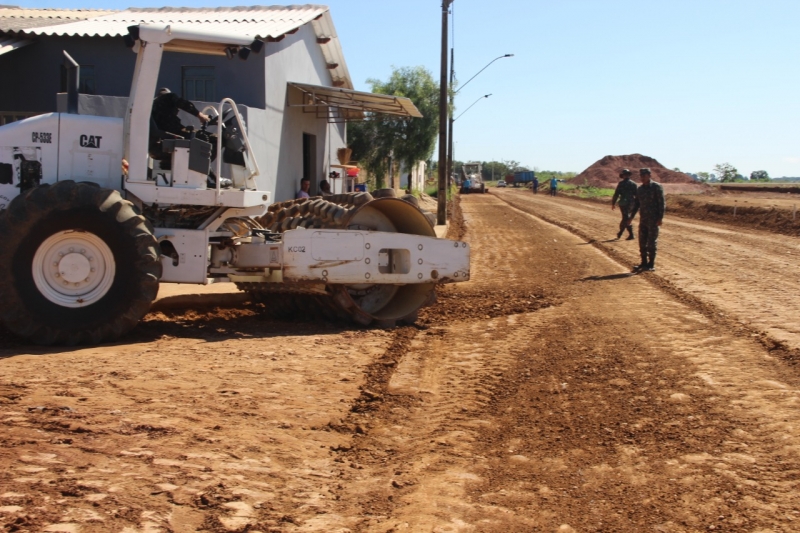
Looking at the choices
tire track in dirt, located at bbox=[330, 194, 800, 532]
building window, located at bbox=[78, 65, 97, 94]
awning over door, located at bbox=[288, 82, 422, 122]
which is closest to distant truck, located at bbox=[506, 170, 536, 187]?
awning over door, located at bbox=[288, 82, 422, 122]

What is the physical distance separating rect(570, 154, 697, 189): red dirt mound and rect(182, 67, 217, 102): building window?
259ft

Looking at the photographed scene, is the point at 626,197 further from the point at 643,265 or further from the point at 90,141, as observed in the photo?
the point at 90,141

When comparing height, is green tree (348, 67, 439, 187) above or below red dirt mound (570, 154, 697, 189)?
below

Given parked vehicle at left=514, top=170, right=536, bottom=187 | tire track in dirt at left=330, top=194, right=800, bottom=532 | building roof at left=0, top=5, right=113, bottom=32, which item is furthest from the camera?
parked vehicle at left=514, top=170, right=536, bottom=187

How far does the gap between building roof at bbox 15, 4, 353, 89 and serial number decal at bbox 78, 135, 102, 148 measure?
7.58 metres

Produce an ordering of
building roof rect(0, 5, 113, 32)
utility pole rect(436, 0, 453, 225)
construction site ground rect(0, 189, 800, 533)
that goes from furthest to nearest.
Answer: utility pole rect(436, 0, 453, 225), building roof rect(0, 5, 113, 32), construction site ground rect(0, 189, 800, 533)

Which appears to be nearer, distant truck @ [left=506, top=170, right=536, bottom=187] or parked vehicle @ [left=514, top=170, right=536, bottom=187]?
parked vehicle @ [left=514, top=170, right=536, bottom=187]

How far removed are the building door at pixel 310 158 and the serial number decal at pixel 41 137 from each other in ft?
48.2

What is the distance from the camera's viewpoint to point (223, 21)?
18.1m

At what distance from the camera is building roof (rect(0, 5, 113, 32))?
17911mm

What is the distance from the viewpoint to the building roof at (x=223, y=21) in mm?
16703

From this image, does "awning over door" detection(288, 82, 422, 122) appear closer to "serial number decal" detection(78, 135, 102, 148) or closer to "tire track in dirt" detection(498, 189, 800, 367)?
"tire track in dirt" detection(498, 189, 800, 367)

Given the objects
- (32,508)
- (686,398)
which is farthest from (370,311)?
(32,508)

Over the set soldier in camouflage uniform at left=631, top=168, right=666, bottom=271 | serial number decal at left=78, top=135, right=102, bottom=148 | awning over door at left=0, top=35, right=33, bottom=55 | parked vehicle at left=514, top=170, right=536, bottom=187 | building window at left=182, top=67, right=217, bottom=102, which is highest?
parked vehicle at left=514, top=170, right=536, bottom=187
